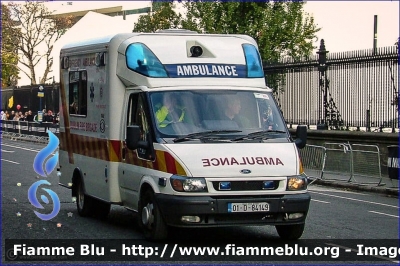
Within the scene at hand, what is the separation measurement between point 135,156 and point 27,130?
39123mm

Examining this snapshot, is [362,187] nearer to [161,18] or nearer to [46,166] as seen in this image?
[46,166]

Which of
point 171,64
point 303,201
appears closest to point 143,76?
point 171,64

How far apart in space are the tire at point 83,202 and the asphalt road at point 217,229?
0.14m

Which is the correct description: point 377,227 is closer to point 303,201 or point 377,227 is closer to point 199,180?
point 303,201

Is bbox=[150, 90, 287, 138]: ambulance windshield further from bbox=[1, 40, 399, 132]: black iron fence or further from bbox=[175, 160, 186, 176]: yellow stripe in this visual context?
bbox=[1, 40, 399, 132]: black iron fence

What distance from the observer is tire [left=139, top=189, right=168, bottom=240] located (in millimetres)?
10703

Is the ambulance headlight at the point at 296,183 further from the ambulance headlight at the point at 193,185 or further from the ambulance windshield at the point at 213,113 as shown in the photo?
the ambulance headlight at the point at 193,185

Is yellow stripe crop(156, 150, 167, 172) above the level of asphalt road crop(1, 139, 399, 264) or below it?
above

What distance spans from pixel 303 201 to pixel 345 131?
1526 cm

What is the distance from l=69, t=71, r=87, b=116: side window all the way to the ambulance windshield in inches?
97.3

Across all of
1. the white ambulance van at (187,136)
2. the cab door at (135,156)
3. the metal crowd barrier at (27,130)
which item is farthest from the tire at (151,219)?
the metal crowd barrier at (27,130)

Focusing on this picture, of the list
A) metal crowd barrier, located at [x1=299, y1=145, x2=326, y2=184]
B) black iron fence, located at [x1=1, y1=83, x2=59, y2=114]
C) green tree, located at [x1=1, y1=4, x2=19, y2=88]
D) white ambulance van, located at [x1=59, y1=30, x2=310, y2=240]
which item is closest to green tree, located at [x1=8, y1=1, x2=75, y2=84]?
green tree, located at [x1=1, y1=4, x2=19, y2=88]

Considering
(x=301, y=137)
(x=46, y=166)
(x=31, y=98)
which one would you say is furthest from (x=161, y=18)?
(x=301, y=137)

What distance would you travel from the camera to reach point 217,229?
41.0ft
